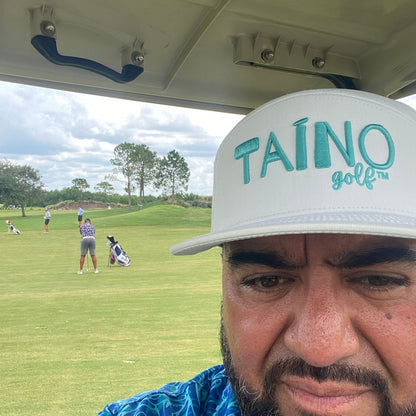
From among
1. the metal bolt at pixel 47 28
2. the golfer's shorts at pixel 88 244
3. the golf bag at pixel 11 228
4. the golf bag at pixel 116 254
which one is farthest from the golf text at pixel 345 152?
the golf bag at pixel 11 228

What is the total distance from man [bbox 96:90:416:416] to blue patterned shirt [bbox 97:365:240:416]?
0.74 feet

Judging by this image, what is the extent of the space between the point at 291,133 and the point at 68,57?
509 mm

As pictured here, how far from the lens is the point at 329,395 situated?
0.62 meters

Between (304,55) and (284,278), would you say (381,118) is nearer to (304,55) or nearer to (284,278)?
(284,278)

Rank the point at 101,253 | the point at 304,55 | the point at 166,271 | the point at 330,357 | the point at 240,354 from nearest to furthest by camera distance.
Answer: the point at 330,357, the point at 240,354, the point at 304,55, the point at 166,271, the point at 101,253

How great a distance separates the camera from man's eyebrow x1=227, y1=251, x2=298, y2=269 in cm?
69

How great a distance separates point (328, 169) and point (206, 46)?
0.49m

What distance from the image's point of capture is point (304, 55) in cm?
100

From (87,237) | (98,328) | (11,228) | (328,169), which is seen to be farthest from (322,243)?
(11,228)

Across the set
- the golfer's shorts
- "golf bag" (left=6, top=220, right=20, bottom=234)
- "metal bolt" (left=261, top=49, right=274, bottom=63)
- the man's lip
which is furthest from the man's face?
"golf bag" (left=6, top=220, right=20, bottom=234)

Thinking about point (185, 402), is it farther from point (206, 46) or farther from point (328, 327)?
point (206, 46)

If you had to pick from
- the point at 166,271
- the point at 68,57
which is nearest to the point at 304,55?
the point at 68,57

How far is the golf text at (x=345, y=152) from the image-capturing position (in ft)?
2.00

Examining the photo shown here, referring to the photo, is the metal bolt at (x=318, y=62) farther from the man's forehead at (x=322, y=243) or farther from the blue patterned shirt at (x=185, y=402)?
the blue patterned shirt at (x=185, y=402)
